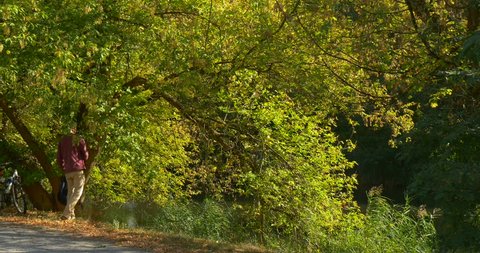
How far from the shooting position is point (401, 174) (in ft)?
177

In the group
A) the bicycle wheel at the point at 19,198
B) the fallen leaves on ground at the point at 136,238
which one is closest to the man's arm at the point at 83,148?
the fallen leaves on ground at the point at 136,238

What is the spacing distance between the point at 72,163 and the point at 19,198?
3.23 m

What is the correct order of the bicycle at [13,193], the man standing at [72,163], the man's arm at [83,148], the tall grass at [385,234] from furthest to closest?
the bicycle at [13,193] → the tall grass at [385,234] → the man's arm at [83,148] → the man standing at [72,163]

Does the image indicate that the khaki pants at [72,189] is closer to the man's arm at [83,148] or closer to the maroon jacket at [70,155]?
the maroon jacket at [70,155]

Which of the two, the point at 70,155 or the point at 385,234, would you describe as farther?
the point at 385,234

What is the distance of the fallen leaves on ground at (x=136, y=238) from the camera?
35.1ft

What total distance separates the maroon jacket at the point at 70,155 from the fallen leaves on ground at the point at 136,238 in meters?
0.97

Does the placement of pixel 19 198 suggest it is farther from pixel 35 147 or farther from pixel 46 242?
pixel 46 242

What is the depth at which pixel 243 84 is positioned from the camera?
14.4 metres

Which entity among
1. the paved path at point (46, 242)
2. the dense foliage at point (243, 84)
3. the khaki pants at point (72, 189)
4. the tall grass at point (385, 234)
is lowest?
the paved path at point (46, 242)

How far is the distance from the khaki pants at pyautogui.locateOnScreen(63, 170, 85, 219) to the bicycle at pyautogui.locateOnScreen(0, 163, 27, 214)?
246cm

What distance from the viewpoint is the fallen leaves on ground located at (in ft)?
35.1

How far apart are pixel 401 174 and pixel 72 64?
44358mm

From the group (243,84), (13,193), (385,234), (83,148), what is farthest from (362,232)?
(13,193)
